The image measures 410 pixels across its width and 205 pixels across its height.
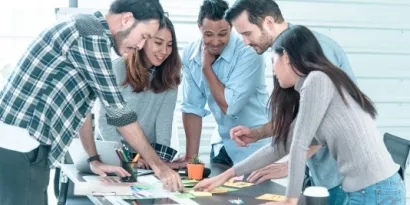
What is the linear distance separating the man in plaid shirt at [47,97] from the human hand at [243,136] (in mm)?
903

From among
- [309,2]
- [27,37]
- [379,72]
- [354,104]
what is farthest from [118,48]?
[379,72]

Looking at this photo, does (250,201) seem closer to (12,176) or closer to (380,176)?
(380,176)

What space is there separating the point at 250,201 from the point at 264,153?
330 mm

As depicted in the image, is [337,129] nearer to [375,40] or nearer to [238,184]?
[238,184]

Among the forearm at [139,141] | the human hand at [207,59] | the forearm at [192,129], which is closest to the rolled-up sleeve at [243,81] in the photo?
the human hand at [207,59]

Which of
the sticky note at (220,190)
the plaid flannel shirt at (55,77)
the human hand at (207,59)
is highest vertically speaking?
the plaid flannel shirt at (55,77)

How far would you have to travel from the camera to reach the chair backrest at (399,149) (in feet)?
11.7

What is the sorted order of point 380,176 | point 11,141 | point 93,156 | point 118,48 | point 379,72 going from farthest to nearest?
point 379,72 < point 93,156 < point 118,48 < point 11,141 < point 380,176

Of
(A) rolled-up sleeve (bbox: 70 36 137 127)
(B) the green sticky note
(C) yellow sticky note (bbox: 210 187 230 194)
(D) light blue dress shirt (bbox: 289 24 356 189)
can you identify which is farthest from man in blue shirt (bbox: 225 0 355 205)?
(A) rolled-up sleeve (bbox: 70 36 137 127)

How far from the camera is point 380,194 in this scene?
278 centimetres

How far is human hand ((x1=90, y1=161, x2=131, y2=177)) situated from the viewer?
11.4 feet

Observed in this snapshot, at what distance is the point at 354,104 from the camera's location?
9.17 feet

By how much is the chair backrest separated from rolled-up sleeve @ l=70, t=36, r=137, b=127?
1413 millimetres

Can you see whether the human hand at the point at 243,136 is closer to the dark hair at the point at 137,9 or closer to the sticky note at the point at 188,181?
the sticky note at the point at 188,181
